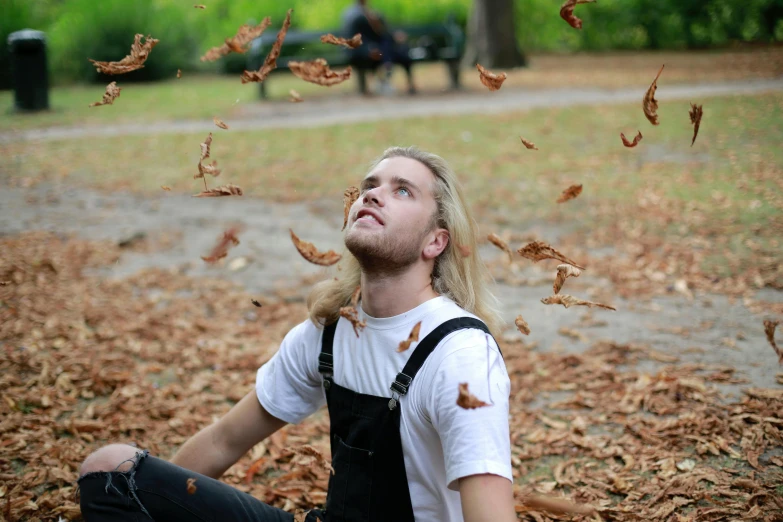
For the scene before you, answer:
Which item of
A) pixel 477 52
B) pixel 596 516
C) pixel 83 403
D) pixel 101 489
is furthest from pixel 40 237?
pixel 477 52

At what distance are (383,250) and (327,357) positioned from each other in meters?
0.46

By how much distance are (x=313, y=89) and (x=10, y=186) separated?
32.5 ft

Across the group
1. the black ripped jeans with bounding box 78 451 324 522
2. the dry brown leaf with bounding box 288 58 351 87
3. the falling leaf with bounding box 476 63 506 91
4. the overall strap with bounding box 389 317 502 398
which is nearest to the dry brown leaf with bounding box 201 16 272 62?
the dry brown leaf with bounding box 288 58 351 87

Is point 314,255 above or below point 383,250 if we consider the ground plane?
below

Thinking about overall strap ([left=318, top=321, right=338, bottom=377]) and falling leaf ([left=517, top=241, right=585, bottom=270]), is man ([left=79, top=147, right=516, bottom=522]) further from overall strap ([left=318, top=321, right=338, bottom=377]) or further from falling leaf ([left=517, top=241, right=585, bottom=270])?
falling leaf ([left=517, top=241, right=585, bottom=270])

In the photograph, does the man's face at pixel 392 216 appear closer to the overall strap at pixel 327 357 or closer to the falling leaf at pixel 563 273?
the overall strap at pixel 327 357

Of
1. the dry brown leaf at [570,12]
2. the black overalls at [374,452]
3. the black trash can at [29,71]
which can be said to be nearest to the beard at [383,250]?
the black overalls at [374,452]

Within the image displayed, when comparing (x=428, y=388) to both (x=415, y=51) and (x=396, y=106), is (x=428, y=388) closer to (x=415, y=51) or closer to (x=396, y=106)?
(x=396, y=106)

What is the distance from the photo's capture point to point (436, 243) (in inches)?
112

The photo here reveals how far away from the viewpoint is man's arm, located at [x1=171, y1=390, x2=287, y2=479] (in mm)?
2971

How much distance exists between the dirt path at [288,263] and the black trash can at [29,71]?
5.85m

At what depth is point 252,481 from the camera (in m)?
3.95

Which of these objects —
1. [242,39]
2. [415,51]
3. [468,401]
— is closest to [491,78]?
[242,39]

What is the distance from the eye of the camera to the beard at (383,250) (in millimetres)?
2629
